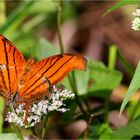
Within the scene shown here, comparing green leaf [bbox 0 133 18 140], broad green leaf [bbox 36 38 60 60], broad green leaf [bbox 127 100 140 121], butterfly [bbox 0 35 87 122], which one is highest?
butterfly [bbox 0 35 87 122]

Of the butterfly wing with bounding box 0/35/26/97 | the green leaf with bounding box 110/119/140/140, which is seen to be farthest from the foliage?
the butterfly wing with bounding box 0/35/26/97

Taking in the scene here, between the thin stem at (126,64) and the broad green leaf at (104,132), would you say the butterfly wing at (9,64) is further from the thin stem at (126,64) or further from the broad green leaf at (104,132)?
the thin stem at (126,64)

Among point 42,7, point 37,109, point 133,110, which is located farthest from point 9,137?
point 42,7

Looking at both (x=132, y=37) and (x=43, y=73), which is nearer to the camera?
(x=43, y=73)

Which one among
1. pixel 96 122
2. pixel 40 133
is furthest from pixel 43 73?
pixel 96 122

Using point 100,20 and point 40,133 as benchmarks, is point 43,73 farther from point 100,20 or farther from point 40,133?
point 100,20

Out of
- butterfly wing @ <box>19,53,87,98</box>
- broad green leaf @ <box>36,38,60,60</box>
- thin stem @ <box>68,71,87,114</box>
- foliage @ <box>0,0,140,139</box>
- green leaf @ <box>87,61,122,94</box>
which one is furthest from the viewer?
broad green leaf @ <box>36,38,60,60</box>

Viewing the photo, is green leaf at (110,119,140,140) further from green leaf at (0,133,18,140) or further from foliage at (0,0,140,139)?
green leaf at (0,133,18,140)
